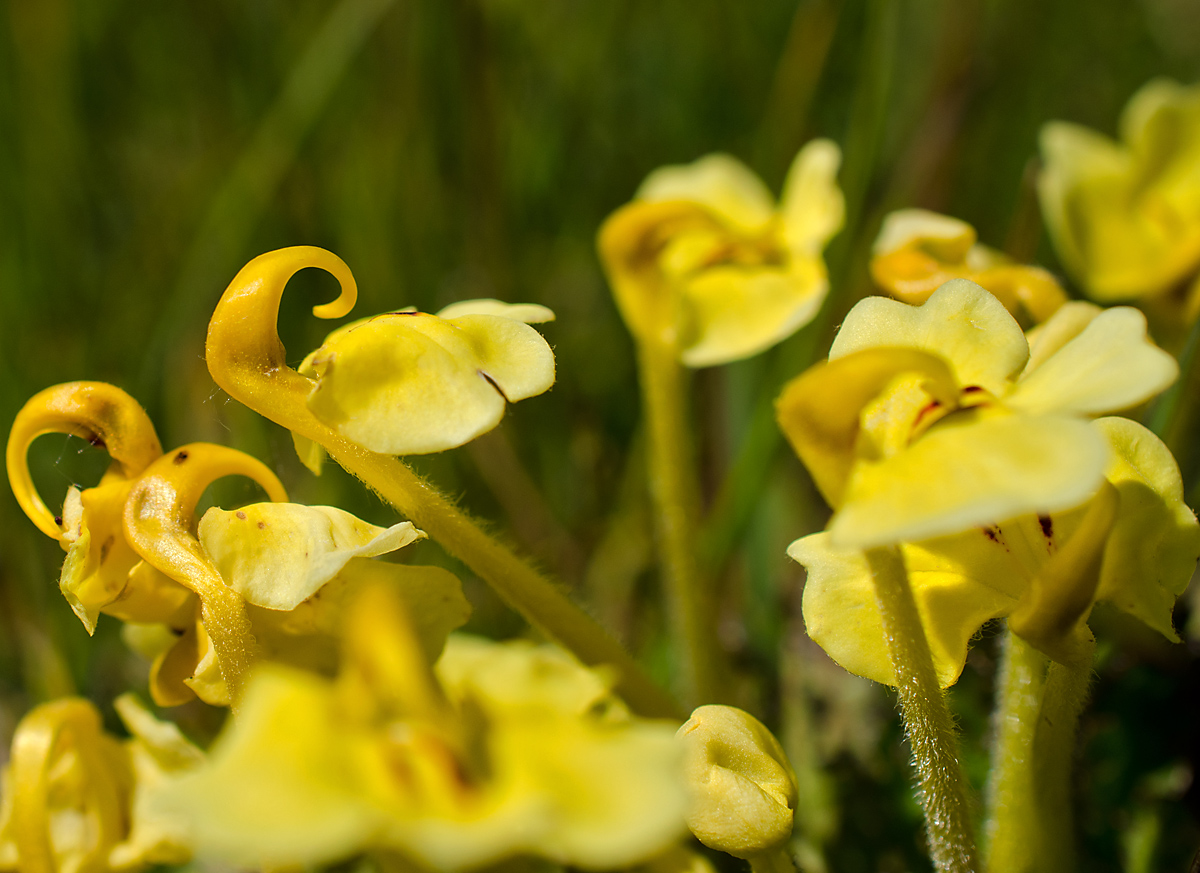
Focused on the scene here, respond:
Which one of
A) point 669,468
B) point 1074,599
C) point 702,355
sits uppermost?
point 1074,599

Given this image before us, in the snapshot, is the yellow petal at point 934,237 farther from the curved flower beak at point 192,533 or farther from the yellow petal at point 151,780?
the yellow petal at point 151,780

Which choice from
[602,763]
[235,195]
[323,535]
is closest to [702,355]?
[323,535]

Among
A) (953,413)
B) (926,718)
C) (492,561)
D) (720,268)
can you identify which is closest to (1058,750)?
(926,718)

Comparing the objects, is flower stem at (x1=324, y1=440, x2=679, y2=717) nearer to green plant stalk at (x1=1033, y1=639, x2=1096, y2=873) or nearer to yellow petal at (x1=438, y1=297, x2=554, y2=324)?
yellow petal at (x1=438, y1=297, x2=554, y2=324)

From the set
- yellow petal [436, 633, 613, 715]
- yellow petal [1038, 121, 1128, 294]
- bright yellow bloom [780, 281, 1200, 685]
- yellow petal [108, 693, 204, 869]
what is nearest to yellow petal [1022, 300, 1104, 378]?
bright yellow bloom [780, 281, 1200, 685]

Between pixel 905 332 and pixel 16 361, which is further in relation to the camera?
pixel 16 361

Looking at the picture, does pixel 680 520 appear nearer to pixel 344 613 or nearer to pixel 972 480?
pixel 344 613

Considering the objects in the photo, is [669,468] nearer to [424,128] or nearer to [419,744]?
[419,744]

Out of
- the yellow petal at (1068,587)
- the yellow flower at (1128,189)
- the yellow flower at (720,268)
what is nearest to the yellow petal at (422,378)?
the yellow petal at (1068,587)
